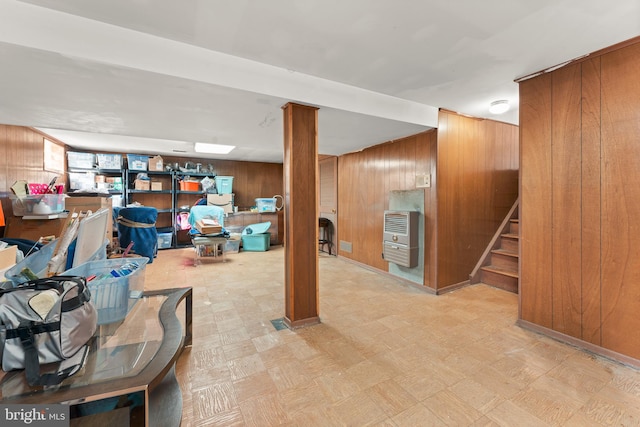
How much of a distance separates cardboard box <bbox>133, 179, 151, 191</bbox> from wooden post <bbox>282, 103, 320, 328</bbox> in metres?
4.94

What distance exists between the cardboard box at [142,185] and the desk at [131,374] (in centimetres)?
508

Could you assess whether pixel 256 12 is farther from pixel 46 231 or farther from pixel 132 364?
pixel 46 231

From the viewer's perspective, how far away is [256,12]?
161cm

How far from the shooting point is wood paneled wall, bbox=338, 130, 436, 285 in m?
3.53

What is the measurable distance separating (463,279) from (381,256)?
3.92 ft

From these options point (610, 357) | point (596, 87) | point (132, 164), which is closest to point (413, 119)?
point (596, 87)

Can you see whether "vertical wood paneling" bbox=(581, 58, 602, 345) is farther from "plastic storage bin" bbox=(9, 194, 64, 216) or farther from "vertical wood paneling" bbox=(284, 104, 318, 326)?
"plastic storage bin" bbox=(9, 194, 64, 216)

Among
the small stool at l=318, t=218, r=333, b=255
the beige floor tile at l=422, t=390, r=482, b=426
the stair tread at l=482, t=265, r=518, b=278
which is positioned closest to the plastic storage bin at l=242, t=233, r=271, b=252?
the small stool at l=318, t=218, r=333, b=255

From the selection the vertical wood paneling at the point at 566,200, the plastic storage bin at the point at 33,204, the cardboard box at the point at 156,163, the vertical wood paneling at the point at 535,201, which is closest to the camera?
the vertical wood paneling at the point at 566,200

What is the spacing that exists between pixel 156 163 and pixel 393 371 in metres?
6.38

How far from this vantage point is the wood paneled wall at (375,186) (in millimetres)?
3533

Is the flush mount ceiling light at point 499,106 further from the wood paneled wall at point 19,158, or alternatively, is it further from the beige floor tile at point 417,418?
the wood paneled wall at point 19,158

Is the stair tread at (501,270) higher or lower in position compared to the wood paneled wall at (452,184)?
lower

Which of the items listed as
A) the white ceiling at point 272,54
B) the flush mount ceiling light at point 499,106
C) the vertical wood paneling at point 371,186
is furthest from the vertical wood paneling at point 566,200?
the vertical wood paneling at point 371,186
